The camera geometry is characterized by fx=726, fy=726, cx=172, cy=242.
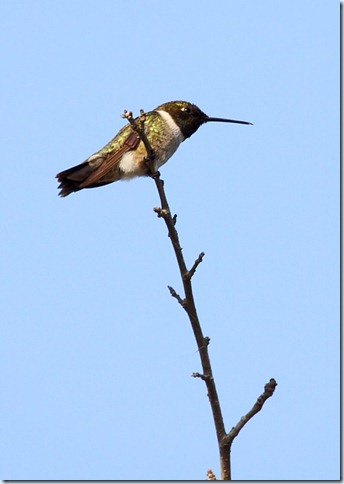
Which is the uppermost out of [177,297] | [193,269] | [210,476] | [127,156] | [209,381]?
[127,156]

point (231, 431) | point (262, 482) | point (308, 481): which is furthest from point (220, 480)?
point (308, 481)

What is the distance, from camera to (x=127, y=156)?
6891 mm

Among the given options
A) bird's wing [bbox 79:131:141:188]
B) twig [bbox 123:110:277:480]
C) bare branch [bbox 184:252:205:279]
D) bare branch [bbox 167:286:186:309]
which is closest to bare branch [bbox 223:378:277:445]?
twig [bbox 123:110:277:480]

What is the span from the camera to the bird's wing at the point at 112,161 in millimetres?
6906

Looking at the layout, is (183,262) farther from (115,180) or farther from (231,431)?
(115,180)

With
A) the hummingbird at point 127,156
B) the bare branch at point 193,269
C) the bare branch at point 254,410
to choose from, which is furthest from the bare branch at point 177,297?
the hummingbird at point 127,156

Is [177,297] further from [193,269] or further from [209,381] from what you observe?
[209,381]

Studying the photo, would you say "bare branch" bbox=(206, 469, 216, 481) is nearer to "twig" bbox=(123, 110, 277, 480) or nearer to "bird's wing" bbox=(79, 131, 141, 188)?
"twig" bbox=(123, 110, 277, 480)

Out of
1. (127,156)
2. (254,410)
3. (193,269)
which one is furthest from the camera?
(127,156)

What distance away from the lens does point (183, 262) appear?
381 centimetres

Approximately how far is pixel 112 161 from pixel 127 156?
0.18m

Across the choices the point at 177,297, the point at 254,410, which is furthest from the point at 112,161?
the point at 254,410

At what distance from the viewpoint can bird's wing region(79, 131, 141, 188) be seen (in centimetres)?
691

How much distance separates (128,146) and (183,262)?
3.31 metres
